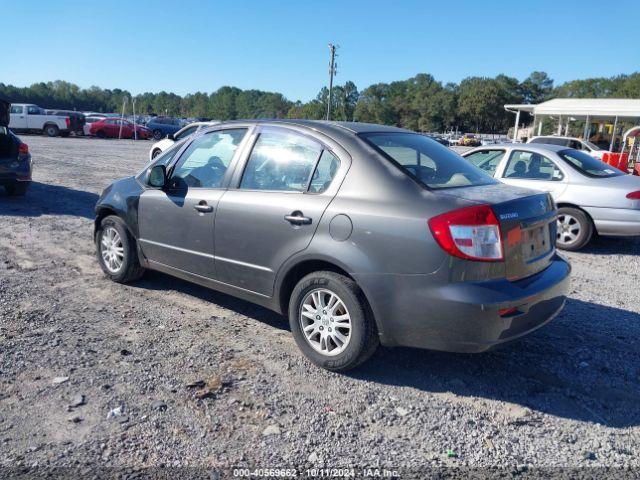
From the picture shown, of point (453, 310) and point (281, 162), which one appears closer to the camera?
point (453, 310)

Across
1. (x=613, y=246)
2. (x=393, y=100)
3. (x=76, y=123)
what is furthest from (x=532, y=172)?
(x=393, y=100)

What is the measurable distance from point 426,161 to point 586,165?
204 inches

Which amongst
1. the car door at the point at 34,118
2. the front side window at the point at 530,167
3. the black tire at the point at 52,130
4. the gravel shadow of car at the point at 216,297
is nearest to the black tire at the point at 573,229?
the front side window at the point at 530,167

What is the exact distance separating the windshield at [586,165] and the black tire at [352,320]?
18.9 feet

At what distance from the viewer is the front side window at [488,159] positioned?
336 inches

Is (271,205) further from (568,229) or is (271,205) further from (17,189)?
(17,189)

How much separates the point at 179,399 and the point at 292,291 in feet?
3.66

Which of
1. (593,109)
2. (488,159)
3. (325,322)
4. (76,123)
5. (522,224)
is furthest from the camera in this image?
(76,123)

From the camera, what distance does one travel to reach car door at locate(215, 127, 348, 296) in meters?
3.82

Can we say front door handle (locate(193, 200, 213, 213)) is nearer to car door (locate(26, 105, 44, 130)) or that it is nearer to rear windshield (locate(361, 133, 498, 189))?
rear windshield (locate(361, 133, 498, 189))

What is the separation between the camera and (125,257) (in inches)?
211

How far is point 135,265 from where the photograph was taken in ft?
17.6

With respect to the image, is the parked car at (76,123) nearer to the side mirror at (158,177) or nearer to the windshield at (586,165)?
the windshield at (586,165)

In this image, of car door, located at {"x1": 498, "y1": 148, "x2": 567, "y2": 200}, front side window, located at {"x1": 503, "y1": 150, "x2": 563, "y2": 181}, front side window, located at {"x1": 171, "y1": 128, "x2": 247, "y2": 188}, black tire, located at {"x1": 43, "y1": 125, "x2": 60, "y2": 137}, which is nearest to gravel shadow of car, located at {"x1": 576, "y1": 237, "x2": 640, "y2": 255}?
car door, located at {"x1": 498, "y1": 148, "x2": 567, "y2": 200}
